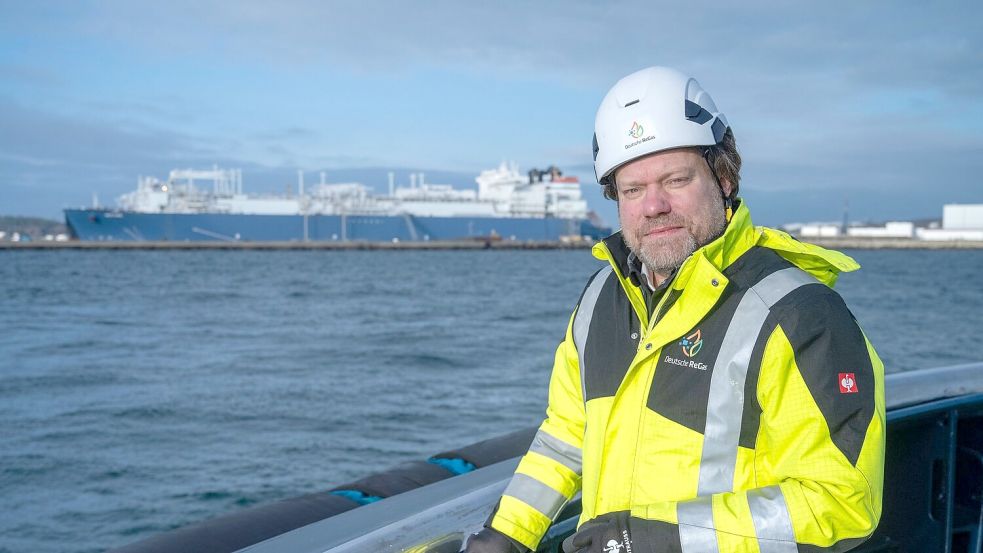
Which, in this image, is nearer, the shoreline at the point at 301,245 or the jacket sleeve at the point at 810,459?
the jacket sleeve at the point at 810,459

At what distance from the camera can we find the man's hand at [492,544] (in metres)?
1.75

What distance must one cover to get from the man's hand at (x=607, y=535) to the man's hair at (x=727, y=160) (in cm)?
74

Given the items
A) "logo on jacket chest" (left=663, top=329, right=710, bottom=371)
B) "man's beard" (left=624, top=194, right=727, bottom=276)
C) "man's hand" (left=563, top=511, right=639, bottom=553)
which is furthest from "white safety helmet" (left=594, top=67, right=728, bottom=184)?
"man's hand" (left=563, top=511, right=639, bottom=553)

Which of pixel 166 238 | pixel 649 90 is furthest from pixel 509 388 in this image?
pixel 166 238

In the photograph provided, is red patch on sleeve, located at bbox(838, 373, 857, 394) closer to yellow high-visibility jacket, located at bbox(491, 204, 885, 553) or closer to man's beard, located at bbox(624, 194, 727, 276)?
yellow high-visibility jacket, located at bbox(491, 204, 885, 553)

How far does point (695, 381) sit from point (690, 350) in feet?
0.20

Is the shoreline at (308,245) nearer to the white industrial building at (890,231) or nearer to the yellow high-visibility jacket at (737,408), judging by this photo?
the white industrial building at (890,231)

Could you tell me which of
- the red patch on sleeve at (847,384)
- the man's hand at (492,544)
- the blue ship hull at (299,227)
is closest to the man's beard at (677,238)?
the red patch on sleeve at (847,384)

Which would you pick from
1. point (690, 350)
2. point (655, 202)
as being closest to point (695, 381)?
point (690, 350)

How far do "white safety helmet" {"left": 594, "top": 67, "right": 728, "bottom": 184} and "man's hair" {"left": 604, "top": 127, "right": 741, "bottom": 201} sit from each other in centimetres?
2

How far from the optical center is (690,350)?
154 centimetres

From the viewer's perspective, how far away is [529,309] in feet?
66.5

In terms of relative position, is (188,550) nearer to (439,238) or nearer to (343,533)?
(343,533)

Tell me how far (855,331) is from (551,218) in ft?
232
